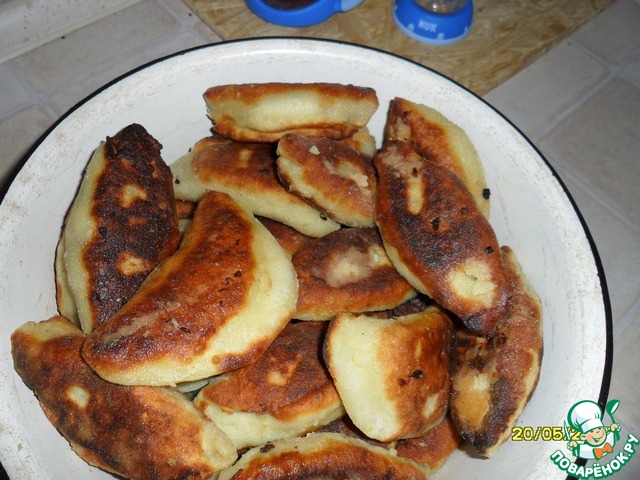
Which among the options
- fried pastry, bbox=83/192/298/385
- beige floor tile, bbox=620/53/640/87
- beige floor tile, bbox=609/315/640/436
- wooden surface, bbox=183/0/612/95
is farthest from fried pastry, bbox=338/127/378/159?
beige floor tile, bbox=620/53/640/87

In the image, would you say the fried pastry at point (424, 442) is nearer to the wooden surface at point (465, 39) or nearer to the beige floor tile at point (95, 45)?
the wooden surface at point (465, 39)

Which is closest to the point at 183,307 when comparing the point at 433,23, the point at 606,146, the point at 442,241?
the point at 442,241

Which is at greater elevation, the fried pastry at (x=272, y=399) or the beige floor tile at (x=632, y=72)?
the fried pastry at (x=272, y=399)

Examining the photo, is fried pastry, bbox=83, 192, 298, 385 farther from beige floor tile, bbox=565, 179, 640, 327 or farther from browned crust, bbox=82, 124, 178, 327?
beige floor tile, bbox=565, 179, 640, 327

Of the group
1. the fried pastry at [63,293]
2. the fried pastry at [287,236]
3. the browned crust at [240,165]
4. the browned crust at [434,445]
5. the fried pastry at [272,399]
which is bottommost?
the browned crust at [434,445]

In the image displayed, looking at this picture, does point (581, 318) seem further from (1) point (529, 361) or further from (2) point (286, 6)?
(2) point (286, 6)

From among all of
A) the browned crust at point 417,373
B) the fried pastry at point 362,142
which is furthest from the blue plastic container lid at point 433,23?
the browned crust at point 417,373

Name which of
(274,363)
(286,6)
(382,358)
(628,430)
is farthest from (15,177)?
(628,430)
